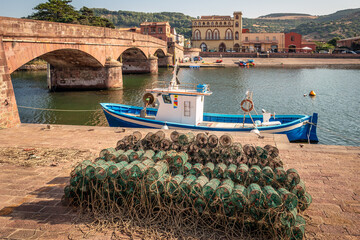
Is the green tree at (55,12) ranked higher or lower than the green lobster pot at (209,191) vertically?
higher

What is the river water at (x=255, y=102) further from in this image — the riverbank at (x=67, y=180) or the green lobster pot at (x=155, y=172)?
the green lobster pot at (x=155, y=172)

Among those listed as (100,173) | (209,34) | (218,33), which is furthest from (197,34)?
(100,173)

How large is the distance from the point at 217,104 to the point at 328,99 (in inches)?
469

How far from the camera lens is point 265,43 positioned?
90062 mm

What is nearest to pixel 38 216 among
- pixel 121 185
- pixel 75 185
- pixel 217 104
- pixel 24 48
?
pixel 75 185

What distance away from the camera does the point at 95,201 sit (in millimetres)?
7027

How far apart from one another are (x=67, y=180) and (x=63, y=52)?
2063 cm

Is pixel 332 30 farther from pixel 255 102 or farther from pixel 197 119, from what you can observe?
pixel 197 119

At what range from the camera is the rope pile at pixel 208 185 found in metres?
6.16

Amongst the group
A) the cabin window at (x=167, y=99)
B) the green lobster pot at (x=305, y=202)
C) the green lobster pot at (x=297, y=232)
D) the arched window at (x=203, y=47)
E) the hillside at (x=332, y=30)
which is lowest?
the green lobster pot at (x=297, y=232)

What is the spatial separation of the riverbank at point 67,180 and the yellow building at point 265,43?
269 feet

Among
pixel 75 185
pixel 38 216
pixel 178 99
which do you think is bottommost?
pixel 38 216

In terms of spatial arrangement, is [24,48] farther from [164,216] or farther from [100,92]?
[164,216]

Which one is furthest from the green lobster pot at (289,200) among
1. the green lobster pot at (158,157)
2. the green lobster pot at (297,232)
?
the green lobster pot at (158,157)
